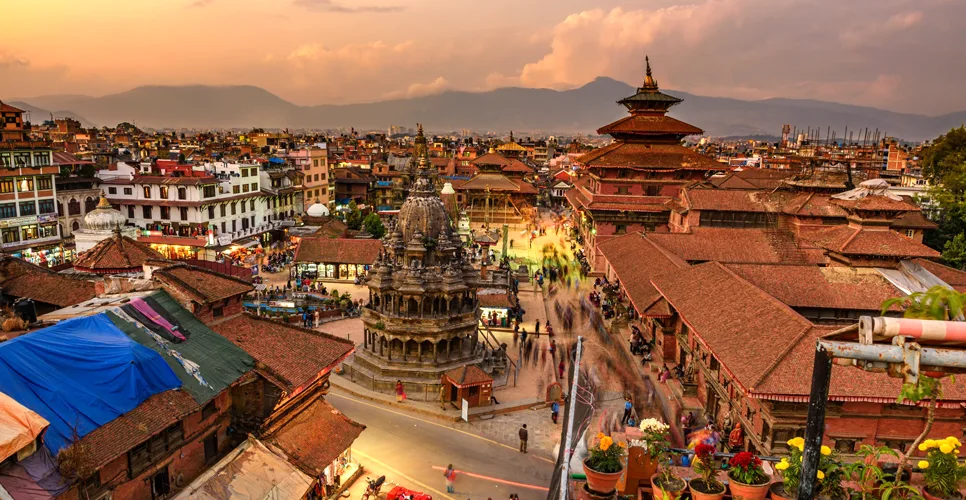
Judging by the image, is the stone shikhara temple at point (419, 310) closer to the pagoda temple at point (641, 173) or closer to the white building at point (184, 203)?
the pagoda temple at point (641, 173)

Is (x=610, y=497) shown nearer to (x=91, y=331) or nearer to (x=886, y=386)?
(x=886, y=386)

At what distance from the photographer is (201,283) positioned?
818 inches

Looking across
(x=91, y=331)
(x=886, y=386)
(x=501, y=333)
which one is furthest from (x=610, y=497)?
(x=501, y=333)

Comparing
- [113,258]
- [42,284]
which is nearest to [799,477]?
[42,284]

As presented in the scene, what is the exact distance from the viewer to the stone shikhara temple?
31.5 meters

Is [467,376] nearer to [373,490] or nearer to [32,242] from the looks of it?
[373,490]

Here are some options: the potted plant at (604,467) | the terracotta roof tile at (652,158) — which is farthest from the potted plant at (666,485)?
the terracotta roof tile at (652,158)

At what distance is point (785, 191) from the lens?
4234 cm

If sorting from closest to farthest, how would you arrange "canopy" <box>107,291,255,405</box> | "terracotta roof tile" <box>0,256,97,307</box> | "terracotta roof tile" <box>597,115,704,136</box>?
"canopy" <box>107,291,255,405</box> → "terracotta roof tile" <box>0,256,97,307</box> → "terracotta roof tile" <box>597,115,704,136</box>

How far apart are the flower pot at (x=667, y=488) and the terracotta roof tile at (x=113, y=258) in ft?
91.9

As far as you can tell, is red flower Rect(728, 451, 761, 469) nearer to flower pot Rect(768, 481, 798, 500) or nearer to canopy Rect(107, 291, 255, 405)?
flower pot Rect(768, 481, 798, 500)

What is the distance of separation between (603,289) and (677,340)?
16.4m

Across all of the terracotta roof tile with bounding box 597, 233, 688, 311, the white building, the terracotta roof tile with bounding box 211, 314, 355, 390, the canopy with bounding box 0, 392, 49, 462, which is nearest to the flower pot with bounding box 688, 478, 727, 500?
the canopy with bounding box 0, 392, 49, 462

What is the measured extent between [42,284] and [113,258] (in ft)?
12.9
